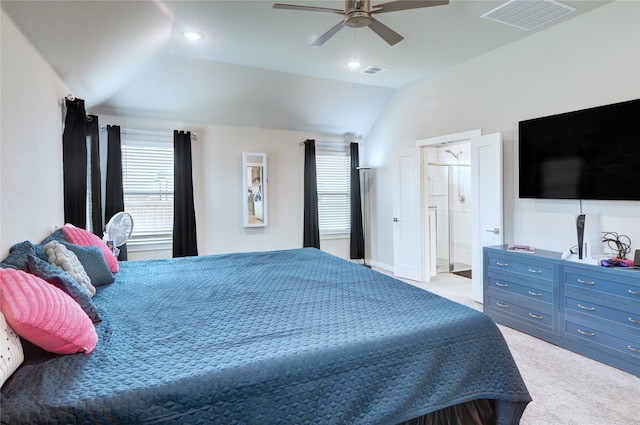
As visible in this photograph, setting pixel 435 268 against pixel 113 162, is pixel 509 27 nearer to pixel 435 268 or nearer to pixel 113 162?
pixel 435 268

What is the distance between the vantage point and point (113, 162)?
4.43 m

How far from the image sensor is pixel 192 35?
11.4ft

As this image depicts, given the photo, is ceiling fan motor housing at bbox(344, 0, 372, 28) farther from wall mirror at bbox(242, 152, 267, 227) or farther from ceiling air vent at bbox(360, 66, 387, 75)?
wall mirror at bbox(242, 152, 267, 227)

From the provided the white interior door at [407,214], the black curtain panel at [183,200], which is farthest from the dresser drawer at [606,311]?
the black curtain panel at [183,200]

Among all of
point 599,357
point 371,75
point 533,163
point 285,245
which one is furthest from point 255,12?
point 599,357

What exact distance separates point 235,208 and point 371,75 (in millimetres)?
2765

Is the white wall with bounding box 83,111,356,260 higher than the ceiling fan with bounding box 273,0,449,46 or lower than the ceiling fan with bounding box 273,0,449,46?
lower

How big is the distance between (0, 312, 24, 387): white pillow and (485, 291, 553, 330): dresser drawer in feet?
11.9

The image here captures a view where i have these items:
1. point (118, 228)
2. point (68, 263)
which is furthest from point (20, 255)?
point (118, 228)

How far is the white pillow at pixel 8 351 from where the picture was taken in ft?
3.69

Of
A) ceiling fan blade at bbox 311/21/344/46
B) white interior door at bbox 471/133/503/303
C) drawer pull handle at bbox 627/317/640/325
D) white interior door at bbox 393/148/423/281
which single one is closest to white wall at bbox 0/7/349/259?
white interior door at bbox 393/148/423/281

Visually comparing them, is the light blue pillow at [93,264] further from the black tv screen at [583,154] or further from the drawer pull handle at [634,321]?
the black tv screen at [583,154]

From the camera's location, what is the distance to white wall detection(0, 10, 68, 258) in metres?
1.92

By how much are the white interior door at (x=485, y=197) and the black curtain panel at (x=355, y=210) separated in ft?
7.38
